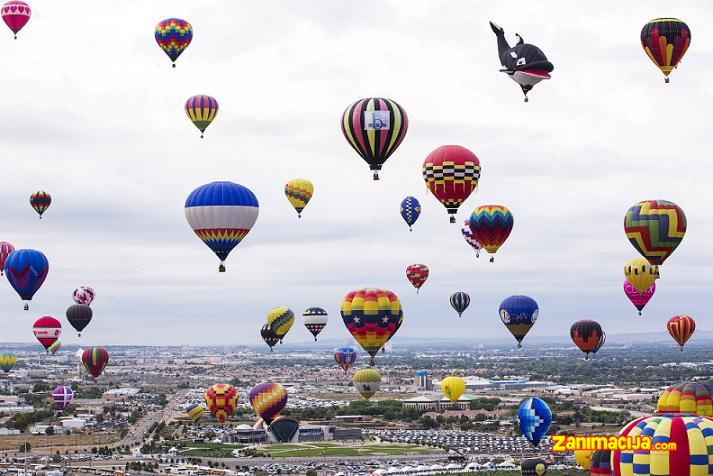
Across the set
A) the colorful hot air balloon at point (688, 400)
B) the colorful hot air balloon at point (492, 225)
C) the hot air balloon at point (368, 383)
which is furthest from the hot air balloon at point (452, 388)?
the colorful hot air balloon at point (688, 400)

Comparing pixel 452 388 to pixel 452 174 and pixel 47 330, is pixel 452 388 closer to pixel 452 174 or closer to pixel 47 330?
pixel 47 330

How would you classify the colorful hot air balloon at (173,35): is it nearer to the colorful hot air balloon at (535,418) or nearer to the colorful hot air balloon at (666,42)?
the colorful hot air balloon at (666,42)

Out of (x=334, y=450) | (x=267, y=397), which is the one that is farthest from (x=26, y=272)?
(x=334, y=450)

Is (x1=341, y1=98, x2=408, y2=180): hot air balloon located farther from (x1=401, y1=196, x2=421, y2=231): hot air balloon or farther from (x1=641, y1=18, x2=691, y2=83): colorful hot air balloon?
(x1=401, y1=196, x2=421, y2=231): hot air balloon

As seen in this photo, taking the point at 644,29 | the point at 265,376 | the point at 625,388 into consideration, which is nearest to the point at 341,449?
the point at 644,29

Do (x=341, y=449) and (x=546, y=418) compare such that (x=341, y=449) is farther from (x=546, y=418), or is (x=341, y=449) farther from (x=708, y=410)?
(x=708, y=410)
